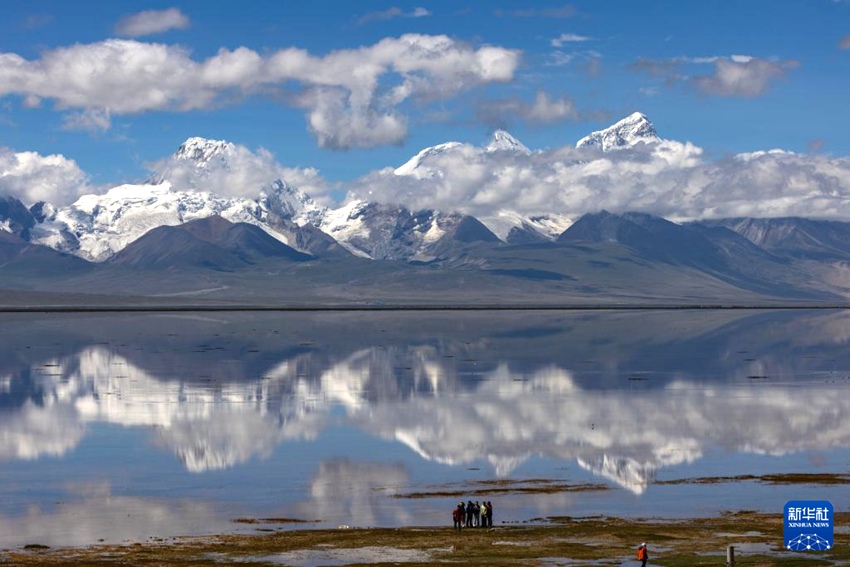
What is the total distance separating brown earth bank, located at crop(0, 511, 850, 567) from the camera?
50.6 m

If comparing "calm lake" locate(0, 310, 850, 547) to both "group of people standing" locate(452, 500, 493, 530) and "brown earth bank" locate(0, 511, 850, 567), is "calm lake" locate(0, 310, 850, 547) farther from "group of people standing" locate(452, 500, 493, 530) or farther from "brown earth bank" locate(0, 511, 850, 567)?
"brown earth bank" locate(0, 511, 850, 567)

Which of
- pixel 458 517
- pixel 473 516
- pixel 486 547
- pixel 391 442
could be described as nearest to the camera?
pixel 486 547

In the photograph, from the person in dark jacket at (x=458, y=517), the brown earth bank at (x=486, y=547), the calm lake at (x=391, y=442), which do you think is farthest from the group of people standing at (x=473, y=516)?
the calm lake at (x=391, y=442)

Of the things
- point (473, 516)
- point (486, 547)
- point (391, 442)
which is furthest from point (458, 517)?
point (391, 442)

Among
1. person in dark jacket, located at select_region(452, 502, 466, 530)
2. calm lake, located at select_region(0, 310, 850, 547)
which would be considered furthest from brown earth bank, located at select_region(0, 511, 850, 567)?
calm lake, located at select_region(0, 310, 850, 547)

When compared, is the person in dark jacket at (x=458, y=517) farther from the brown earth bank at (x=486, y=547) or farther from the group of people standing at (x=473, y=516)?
the brown earth bank at (x=486, y=547)

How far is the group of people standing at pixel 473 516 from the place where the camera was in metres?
58.7

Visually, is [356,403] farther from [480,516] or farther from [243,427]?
[480,516]

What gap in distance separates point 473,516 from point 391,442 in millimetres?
29897

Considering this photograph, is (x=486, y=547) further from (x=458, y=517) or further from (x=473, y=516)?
(x=473, y=516)

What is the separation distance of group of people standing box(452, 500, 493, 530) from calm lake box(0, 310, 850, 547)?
2.12 meters

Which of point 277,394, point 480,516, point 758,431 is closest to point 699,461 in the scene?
point 758,431

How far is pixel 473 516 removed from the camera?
60.2 m

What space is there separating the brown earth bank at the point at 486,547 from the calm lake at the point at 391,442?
115 inches
